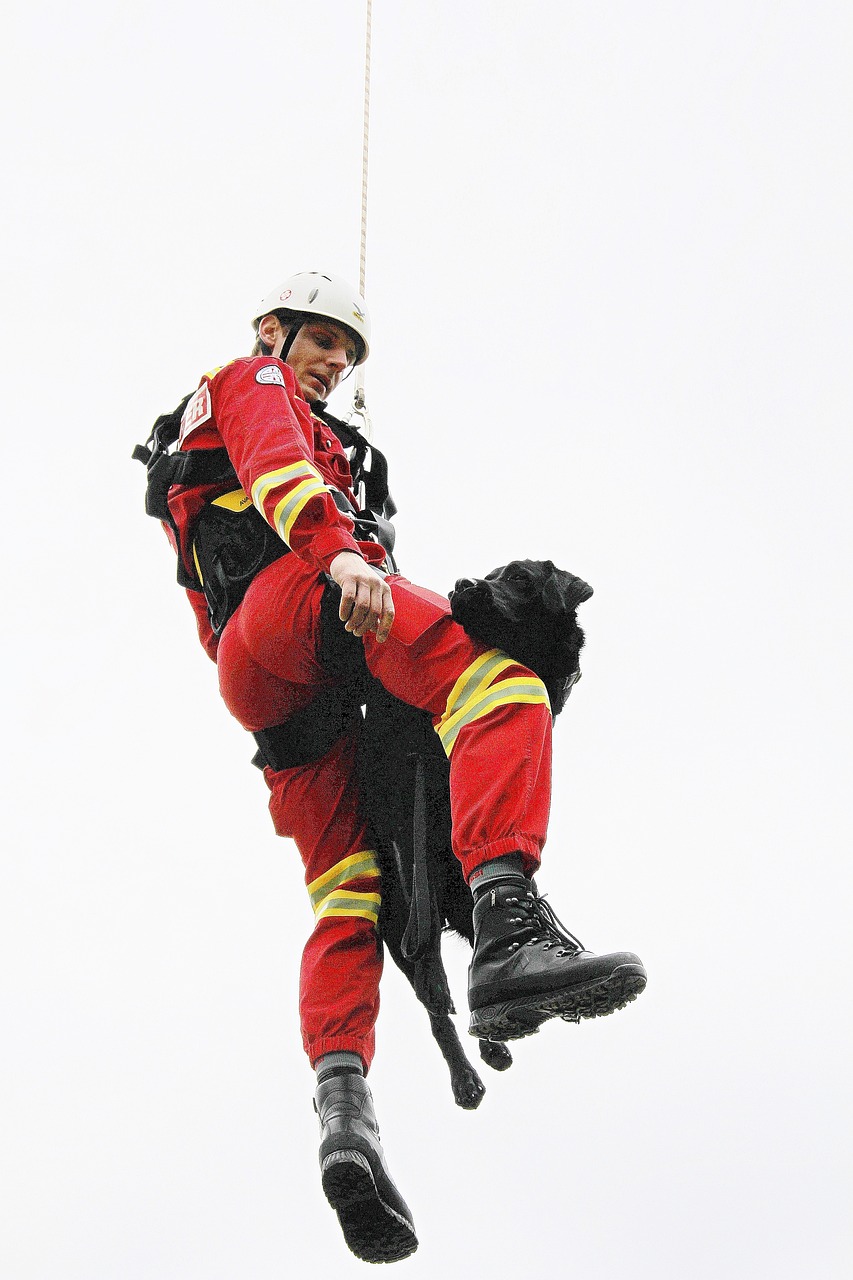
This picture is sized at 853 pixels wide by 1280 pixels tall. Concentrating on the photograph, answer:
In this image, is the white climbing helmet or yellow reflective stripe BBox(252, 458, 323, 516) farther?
the white climbing helmet

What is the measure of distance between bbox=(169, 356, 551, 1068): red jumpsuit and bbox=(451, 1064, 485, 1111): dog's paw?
270 mm

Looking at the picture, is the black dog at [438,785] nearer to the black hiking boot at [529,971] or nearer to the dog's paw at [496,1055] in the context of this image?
the dog's paw at [496,1055]

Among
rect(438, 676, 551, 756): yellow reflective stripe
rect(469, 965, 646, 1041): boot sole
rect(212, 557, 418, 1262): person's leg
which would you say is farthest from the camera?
rect(212, 557, 418, 1262): person's leg

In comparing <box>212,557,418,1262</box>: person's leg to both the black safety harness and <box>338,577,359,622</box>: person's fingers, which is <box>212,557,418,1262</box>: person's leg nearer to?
the black safety harness

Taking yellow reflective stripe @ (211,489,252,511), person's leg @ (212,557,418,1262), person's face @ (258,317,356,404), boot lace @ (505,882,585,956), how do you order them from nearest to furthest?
1. boot lace @ (505,882,585,956)
2. person's leg @ (212,557,418,1262)
3. yellow reflective stripe @ (211,489,252,511)
4. person's face @ (258,317,356,404)

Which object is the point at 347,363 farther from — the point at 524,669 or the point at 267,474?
the point at 524,669

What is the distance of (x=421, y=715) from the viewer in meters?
4.50

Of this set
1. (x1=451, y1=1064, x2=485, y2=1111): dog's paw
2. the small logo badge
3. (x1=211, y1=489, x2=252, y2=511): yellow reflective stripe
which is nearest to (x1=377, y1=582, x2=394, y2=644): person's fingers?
(x1=211, y1=489, x2=252, y2=511): yellow reflective stripe

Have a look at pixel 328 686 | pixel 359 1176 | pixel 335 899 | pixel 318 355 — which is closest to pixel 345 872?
pixel 335 899

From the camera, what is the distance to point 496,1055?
14.8 ft

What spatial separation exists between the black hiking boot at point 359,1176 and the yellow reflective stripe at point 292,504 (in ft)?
5.07

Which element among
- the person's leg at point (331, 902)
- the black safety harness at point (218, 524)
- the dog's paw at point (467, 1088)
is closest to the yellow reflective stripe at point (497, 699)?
the person's leg at point (331, 902)

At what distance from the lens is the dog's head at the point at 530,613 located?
13.0 ft

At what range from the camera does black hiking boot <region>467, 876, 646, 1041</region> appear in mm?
3527
